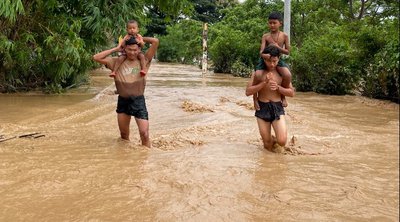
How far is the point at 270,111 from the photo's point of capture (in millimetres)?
5488

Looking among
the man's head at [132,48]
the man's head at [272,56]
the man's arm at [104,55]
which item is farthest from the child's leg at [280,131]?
the man's arm at [104,55]

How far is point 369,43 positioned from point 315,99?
1.87 metres

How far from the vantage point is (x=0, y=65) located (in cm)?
1093

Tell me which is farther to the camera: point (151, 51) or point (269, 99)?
point (151, 51)

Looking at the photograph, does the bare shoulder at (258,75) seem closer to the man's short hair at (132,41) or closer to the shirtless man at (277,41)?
the shirtless man at (277,41)

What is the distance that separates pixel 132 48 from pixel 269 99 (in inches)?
70.8

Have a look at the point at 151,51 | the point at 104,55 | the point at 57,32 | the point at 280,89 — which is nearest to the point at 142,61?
the point at 151,51

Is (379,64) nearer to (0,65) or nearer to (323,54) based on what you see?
(323,54)

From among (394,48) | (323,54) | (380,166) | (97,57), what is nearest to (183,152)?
(97,57)

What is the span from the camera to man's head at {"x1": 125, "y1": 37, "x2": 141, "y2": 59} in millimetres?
5559

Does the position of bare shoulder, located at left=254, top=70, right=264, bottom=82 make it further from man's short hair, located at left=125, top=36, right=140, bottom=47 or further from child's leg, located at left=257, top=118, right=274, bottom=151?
man's short hair, located at left=125, top=36, right=140, bottom=47

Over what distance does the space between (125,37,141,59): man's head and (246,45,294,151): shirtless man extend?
4.78ft

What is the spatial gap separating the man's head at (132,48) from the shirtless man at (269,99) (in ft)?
4.78

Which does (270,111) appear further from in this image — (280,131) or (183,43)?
(183,43)
